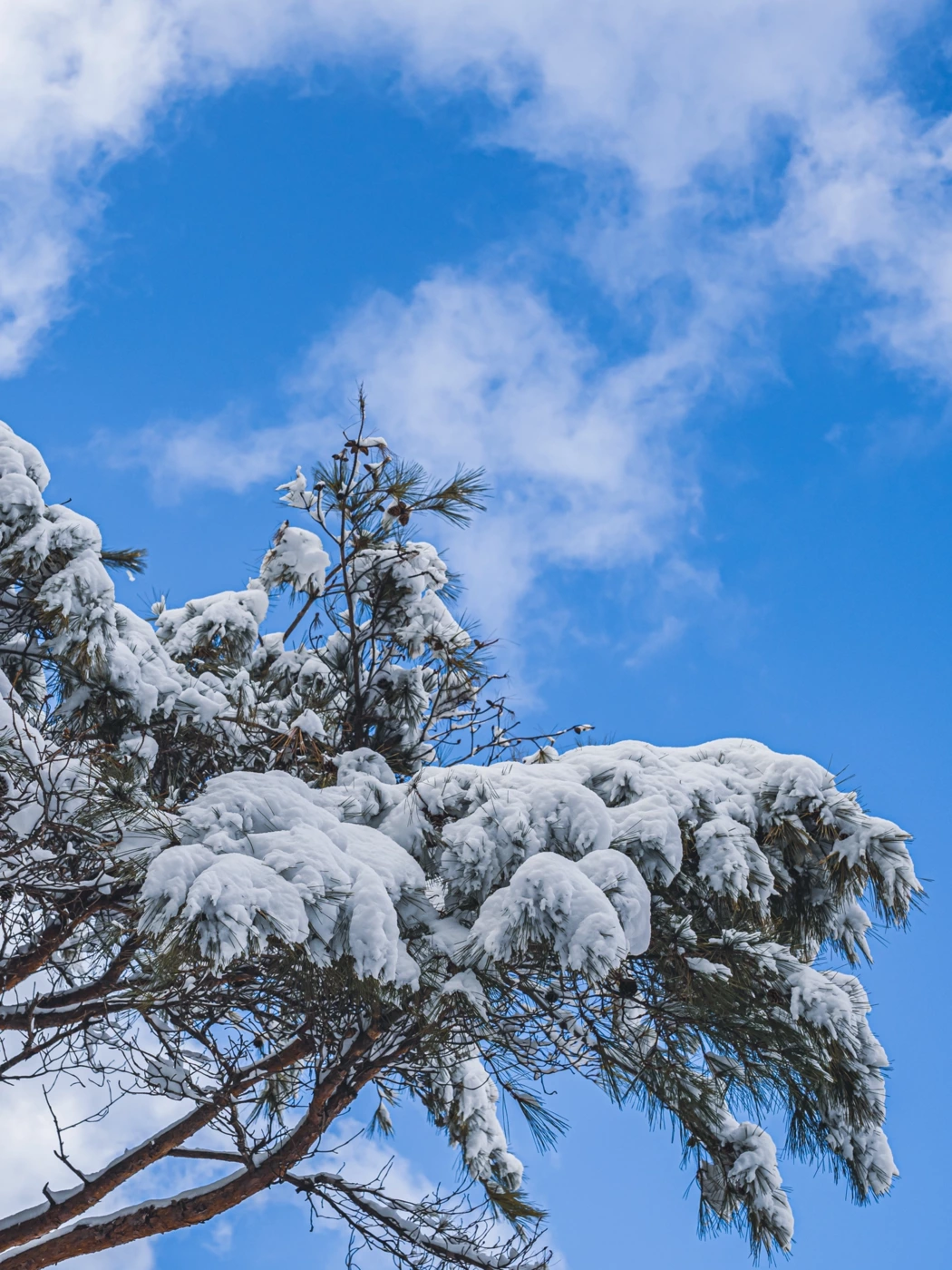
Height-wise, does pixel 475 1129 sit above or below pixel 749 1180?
above

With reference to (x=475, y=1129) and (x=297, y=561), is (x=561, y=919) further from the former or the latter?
(x=475, y=1129)

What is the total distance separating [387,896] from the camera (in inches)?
111

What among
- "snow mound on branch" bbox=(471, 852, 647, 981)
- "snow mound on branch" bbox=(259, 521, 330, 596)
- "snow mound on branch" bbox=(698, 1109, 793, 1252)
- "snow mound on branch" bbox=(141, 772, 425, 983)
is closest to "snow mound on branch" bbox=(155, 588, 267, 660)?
"snow mound on branch" bbox=(259, 521, 330, 596)

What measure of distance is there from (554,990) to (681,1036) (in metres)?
0.44

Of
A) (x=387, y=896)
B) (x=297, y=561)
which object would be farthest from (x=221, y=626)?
(x=387, y=896)

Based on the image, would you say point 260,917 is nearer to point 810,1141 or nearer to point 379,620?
point 810,1141

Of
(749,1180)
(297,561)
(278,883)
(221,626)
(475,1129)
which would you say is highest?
(297,561)

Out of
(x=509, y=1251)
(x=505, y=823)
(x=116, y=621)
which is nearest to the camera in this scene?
(x=505, y=823)

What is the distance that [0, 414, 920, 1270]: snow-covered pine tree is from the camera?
2.82 meters

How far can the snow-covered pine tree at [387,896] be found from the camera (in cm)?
282

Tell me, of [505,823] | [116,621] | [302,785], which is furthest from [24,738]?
[505,823]

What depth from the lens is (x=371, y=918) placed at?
8.91 ft

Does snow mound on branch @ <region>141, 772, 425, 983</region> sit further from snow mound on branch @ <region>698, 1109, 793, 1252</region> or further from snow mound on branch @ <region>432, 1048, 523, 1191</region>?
snow mound on branch @ <region>432, 1048, 523, 1191</region>

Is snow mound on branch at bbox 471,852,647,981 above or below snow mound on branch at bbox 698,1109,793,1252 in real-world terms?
above
